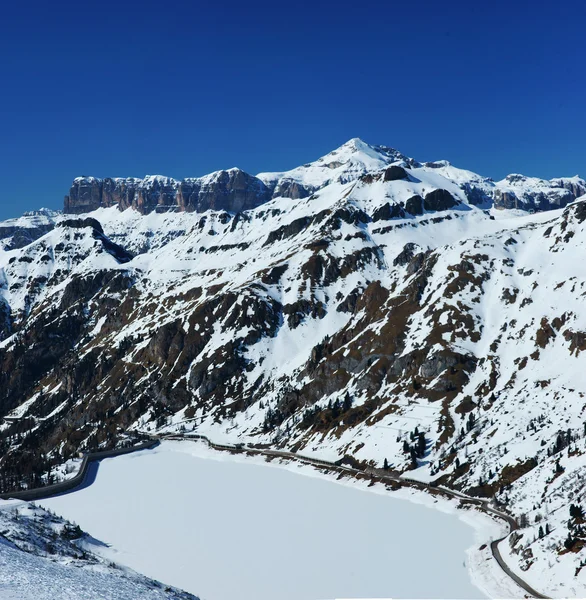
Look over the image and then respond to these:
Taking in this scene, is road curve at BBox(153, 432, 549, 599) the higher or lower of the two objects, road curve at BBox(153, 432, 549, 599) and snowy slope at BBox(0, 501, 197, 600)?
the higher

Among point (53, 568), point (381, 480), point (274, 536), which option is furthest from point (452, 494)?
point (53, 568)

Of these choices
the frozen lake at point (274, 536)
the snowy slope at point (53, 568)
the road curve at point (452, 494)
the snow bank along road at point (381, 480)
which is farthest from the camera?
the snow bank along road at point (381, 480)

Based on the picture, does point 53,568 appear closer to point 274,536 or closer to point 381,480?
point 274,536

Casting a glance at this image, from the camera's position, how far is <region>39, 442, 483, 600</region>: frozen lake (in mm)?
92812

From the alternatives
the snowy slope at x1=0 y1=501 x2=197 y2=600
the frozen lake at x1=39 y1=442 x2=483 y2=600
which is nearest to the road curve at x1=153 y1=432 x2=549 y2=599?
the frozen lake at x1=39 y1=442 x2=483 y2=600

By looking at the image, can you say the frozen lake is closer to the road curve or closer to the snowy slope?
the road curve

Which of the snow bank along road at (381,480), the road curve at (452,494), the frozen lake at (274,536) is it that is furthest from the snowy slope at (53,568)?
the snow bank along road at (381,480)

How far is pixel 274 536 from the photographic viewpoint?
116 metres

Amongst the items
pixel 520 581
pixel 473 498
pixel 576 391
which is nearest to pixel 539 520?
pixel 520 581

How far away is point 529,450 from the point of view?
486 ft

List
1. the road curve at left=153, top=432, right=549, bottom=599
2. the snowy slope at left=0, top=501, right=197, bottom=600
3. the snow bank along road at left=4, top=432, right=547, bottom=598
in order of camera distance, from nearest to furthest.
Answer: the snowy slope at left=0, top=501, right=197, bottom=600 < the road curve at left=153, top=432, right=549, bottom=599 < the snow bank along road at left=4, top=432, right=547, bottom=598

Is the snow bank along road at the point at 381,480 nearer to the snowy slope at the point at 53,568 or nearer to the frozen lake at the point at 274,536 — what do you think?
the frozen lake at the point at 274,536

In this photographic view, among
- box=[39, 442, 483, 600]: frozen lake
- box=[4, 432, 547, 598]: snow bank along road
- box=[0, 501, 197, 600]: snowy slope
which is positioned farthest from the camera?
box=[4, 432, 547, 598]: snow bank along road

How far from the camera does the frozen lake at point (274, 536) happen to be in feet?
305
